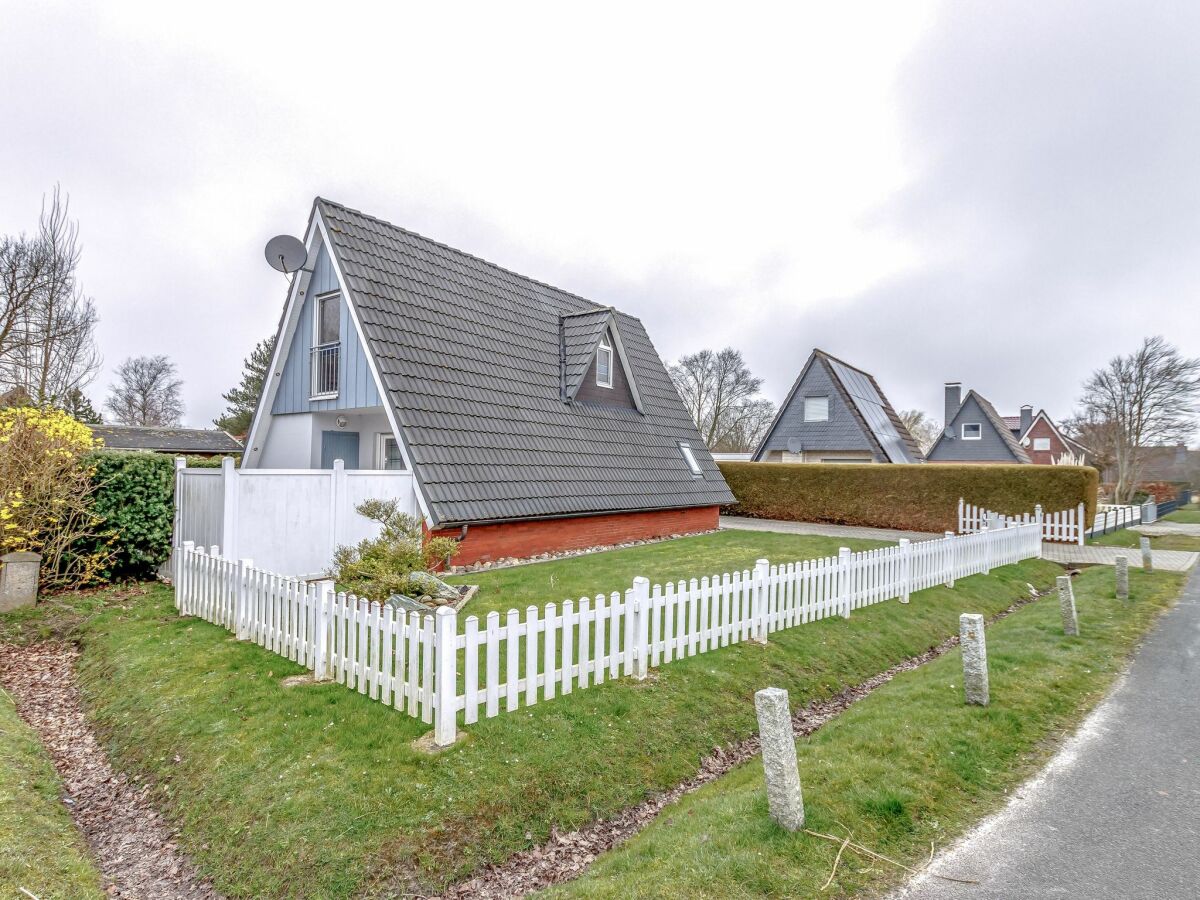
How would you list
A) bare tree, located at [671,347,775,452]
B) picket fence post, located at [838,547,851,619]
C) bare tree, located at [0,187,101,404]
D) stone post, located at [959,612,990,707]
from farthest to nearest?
bare tree, located at [671,347,775,452] < bare tree, located at [0,187,101,404] < picket fence post, located at [838,547,851,619] < stone post, located at [959,612,990,707]

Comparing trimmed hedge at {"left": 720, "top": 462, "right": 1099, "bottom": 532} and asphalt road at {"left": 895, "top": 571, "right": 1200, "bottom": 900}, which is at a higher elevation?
trimmed hedge at {"left": 720, "top": 462, "right": 1099, "bottom": 532}

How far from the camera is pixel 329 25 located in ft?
38.9

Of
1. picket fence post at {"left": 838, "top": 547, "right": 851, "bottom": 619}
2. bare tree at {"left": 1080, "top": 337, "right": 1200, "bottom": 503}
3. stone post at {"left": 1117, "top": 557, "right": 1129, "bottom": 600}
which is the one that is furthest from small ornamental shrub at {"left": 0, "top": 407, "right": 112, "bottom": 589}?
bare tree at {"left": 1080, "top": 337, "right": 1200, "bottom": 503}

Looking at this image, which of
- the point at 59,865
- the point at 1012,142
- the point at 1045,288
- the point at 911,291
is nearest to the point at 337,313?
the point at 59,865

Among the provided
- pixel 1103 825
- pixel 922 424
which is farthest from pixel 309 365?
pixel 922 424

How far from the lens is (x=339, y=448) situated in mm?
13469

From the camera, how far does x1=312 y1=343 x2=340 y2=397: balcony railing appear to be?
12.5 metres

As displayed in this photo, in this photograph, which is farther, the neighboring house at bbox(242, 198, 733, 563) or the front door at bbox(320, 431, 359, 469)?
the front door at bbox(320, 431, 359, 469)

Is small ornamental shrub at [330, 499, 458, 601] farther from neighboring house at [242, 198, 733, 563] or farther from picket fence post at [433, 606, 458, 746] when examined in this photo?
picket fence post at [433, 606, 458, 746]

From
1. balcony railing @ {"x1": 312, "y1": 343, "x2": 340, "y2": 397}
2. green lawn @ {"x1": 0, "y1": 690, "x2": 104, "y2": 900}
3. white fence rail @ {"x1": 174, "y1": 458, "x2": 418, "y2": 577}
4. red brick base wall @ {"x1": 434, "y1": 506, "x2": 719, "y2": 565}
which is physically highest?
balcony railing @ {"x1": 312, "y1": 343, "x2": 340, "y2": 397}

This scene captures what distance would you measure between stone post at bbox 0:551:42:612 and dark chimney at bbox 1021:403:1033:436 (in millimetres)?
63405

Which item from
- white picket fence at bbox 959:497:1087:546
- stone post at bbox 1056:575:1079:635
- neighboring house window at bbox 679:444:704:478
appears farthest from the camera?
neighboring house window at bbox 679:444:704:478

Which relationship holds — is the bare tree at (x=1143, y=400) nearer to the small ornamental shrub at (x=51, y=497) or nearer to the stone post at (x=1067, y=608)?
the stone post at (x=1067, y=608)

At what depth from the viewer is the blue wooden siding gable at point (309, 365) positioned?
11.8 meters
